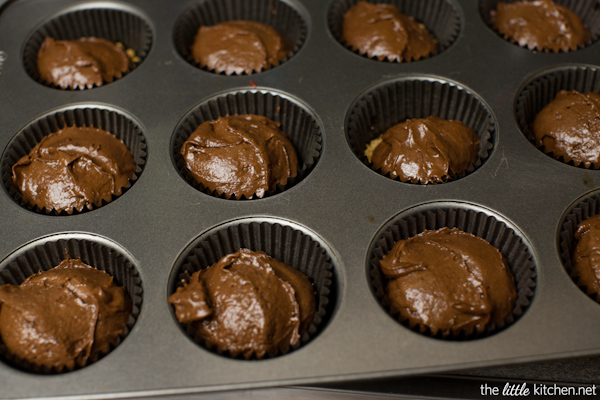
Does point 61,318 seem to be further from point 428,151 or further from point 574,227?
point 574,227

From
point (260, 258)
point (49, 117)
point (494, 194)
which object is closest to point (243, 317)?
point (260, 258)

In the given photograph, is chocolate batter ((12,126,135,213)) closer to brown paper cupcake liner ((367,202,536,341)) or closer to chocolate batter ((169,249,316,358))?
chocolate batter ((169,249,316,358))

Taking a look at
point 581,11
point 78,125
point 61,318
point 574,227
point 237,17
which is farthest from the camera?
point 237,17

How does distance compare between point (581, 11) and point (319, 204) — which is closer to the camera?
point (319, 204)

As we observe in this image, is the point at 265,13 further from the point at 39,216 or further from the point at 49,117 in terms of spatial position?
the point at 39,216

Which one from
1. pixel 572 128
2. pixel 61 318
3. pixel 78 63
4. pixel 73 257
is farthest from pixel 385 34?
pixel 61 318

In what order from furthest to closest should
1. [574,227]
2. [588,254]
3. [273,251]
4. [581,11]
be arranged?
1. [581,11]
2. [273,251]
3. [574,227]
4. [588,254]

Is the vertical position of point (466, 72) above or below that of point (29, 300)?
above
